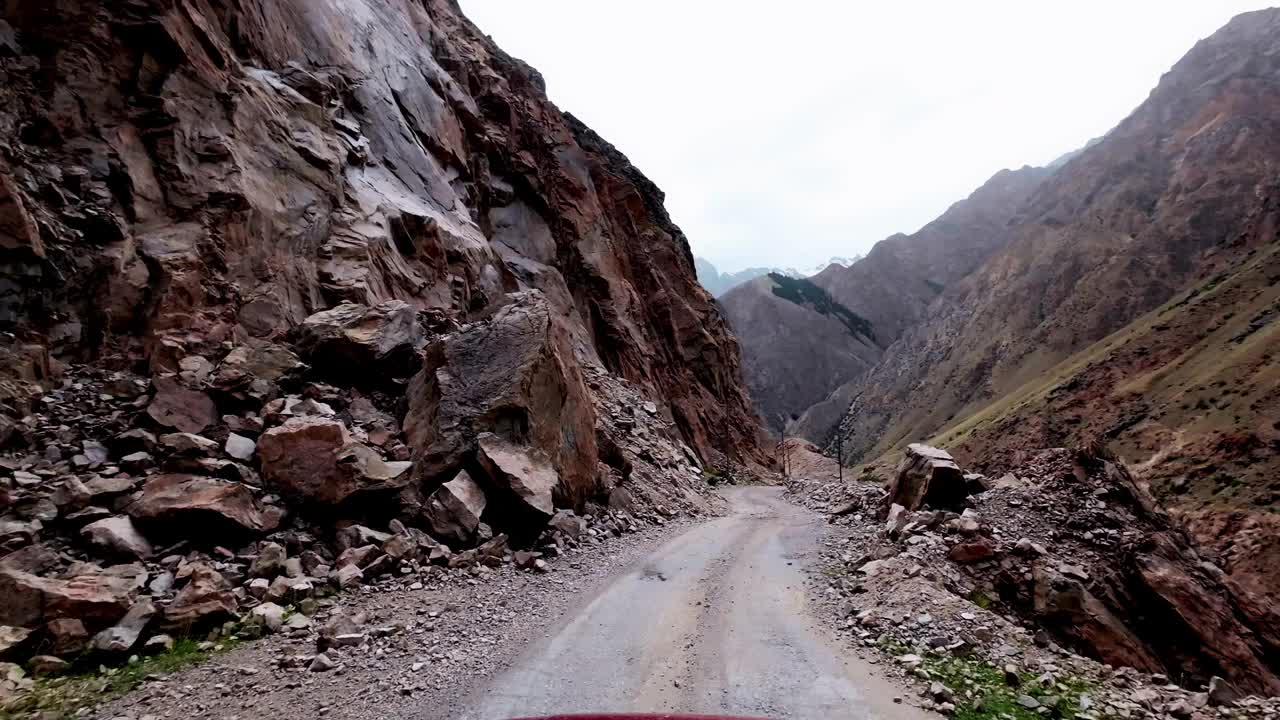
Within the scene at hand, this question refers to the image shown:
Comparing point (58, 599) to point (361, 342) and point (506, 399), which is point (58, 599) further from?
point (506, 399)

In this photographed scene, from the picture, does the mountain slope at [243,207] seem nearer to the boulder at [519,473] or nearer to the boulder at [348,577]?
the boulder at [519,473]

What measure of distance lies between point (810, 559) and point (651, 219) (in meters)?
52.9

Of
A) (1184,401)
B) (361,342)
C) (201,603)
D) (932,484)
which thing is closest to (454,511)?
(201,603)

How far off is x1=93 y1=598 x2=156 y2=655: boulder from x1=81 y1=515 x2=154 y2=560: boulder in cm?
123

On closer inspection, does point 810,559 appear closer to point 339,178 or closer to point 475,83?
point 339,178

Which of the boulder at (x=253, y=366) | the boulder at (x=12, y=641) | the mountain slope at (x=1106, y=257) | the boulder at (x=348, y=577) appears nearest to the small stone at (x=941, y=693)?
the boulder at (x=348, y=577)

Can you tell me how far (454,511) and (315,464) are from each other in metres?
2.89

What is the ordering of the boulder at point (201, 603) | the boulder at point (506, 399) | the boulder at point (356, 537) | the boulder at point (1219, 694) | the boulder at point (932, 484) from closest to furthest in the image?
1. the boulder at point (201, 603)
2. the boulder at point (1219, 694)
3. the boulder at point (356, 537)
4. the boulder at point (506, 399)
5. the boulder at point (932, 484)

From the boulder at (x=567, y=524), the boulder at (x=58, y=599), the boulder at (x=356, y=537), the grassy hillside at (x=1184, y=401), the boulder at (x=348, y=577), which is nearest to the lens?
the boulder at (x=58, y=599)

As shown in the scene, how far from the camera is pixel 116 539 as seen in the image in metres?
9.12

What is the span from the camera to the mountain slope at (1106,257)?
13650cm

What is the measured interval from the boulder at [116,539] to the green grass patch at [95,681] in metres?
1.89

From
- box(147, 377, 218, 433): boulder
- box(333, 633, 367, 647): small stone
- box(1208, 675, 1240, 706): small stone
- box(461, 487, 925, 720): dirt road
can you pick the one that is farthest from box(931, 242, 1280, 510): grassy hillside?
box(147, 377, 218, 433): boulder

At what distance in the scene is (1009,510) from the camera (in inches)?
585
